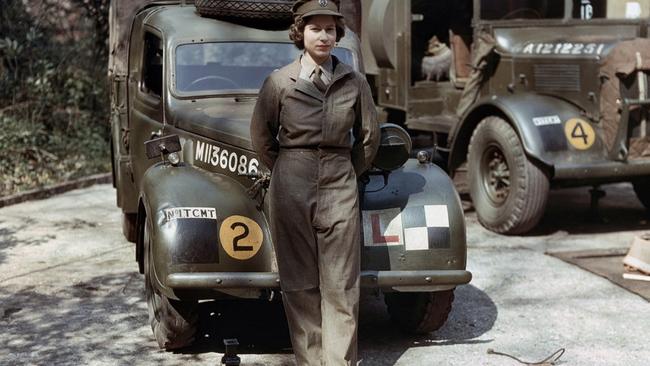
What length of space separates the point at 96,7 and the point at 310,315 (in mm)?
9479

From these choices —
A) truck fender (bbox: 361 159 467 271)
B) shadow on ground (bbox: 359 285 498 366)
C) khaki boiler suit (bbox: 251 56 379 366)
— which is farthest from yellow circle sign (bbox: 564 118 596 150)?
khaki boiler suit (bbox: 251 56 379 366)

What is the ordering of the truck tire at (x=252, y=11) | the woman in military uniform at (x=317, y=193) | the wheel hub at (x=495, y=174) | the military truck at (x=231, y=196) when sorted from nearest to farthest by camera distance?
the woman in military uniform at (x=317, y=193) → the military truck at (x=231, y=196) → the truck tire at (x=252, y=11) → the wheel hub at (x=495, y=174)

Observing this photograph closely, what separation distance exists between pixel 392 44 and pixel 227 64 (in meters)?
4.04

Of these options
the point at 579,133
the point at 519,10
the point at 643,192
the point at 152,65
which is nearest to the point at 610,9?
the point at 519,10

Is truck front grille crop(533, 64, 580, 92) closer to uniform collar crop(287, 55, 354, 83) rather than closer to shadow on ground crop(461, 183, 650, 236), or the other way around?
shadow on ground crop(461, 183, 650, 236)

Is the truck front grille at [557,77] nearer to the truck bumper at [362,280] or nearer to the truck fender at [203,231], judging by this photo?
the truck bumper at [362,280]

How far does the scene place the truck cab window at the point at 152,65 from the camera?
7054 mm

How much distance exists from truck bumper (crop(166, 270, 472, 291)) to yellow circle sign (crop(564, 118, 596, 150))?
349 centimetres

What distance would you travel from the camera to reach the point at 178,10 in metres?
7.25

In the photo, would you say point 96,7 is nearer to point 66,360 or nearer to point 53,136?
point 53,136

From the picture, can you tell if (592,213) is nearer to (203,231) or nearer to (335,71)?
(203,231)

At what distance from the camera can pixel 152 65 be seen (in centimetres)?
713

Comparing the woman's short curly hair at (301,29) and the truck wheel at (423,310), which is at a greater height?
the woman's short curly hair at (301,29)

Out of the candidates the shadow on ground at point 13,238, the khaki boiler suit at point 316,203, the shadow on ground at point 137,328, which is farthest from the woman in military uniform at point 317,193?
the shadow on ground at point 13,238
